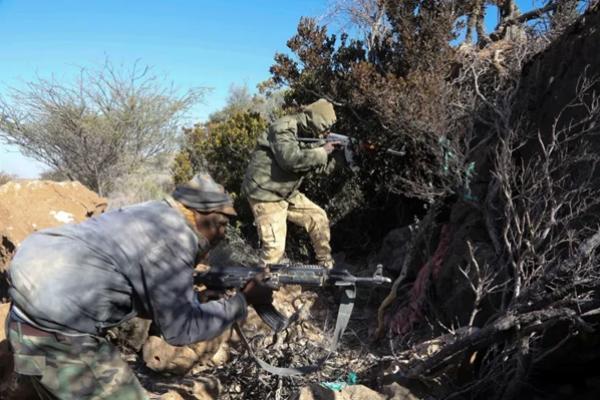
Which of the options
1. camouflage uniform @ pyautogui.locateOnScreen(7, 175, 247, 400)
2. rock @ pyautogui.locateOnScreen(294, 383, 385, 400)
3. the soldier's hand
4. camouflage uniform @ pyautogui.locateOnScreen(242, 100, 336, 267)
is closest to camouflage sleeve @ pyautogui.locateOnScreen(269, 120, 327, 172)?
camouflage uniform @ pyautogui.locateOnScreen(242, 100, 336, 267)

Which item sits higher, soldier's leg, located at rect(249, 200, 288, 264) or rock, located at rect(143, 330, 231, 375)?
soldier's leg, located at rect(249, 200, 288, 264)

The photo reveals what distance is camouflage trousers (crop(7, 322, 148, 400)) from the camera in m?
2.42

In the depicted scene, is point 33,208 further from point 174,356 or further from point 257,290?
point 257,290

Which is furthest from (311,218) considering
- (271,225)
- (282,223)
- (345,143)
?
(345,143)

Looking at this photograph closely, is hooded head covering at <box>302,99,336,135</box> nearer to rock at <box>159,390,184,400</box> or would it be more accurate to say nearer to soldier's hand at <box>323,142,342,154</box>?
soldier's hand at <box>323,142,342,154</box>

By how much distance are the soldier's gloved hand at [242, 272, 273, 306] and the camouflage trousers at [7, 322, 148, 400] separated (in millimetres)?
756

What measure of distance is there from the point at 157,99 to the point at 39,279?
34.6 ft

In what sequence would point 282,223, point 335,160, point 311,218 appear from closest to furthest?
point 282,223, point 311,218, point 335,160

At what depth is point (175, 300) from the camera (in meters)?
2.51

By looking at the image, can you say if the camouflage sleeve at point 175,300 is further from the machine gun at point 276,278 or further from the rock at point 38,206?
the rock at point 38,206

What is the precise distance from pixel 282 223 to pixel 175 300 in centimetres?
316

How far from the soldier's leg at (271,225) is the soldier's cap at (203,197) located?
9.42ft

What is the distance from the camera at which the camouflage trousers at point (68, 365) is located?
2.42 m

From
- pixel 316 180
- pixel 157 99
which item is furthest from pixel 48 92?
pixel 316 180
